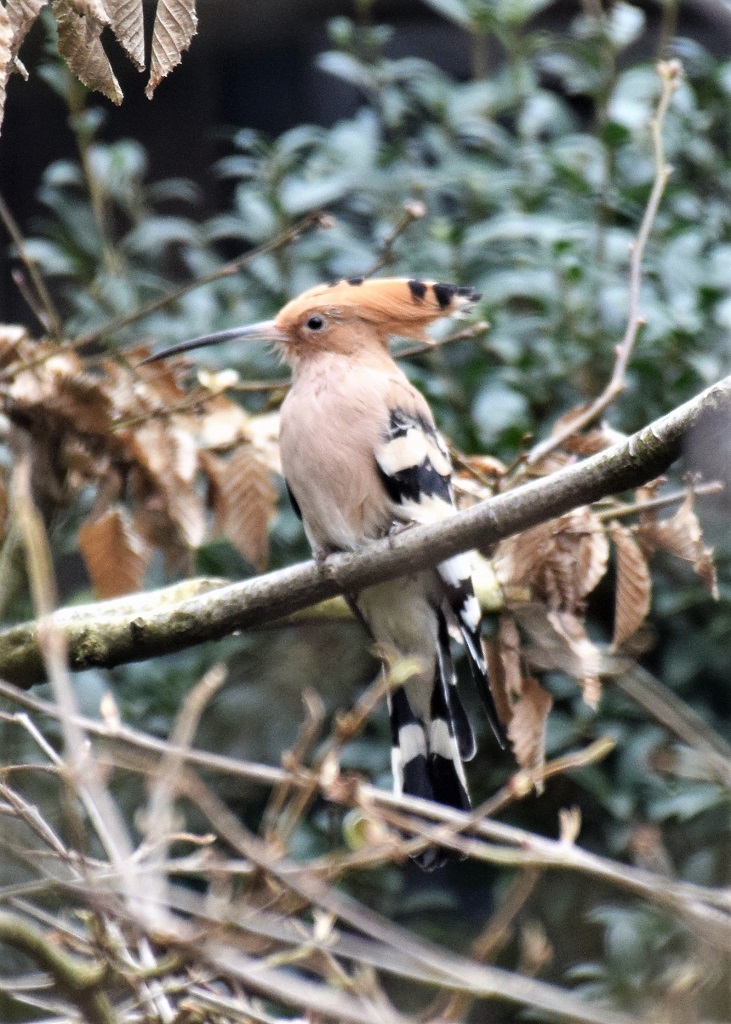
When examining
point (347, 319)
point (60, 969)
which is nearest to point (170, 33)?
point (60, 969)

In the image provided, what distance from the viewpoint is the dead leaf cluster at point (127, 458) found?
2.31m

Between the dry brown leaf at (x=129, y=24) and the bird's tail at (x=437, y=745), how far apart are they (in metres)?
1.35

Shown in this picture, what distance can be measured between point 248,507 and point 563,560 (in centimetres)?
53

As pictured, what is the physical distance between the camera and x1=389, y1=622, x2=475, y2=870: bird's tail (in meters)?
2.56

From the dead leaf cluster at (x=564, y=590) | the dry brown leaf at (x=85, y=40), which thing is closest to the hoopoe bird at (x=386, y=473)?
the dead leaf cluster at (x=564, y=590)

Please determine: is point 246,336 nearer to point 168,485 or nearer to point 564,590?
point 168,485

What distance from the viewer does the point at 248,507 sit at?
7.60 feet

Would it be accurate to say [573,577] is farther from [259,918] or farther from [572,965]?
[572,965]

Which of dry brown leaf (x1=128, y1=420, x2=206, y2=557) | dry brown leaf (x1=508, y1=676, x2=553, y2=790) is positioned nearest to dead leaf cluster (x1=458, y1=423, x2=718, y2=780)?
dry brown leaf (x1=508, y1=676, x2=553, y2=790)

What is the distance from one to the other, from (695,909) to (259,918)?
389 mm

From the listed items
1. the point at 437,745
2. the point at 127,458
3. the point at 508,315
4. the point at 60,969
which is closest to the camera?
the point at 60,969

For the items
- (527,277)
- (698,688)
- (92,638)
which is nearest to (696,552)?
(92,638)

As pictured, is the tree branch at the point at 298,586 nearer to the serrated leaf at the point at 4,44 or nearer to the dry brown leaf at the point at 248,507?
the dry brown leaf at the point at 248,507

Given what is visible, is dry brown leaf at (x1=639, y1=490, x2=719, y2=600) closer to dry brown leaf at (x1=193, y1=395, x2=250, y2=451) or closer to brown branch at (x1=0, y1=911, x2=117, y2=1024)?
dry brown leaf at (x1=193, y1=395, x2=250, y2=451)
